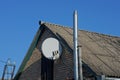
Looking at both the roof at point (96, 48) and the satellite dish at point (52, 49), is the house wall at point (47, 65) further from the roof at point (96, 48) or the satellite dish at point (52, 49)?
the satellite dish at point (52, 49)

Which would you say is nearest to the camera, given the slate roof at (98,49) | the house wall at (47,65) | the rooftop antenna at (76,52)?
the rooftop antenna at (76,52)

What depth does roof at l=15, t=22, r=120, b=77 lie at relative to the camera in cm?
1766

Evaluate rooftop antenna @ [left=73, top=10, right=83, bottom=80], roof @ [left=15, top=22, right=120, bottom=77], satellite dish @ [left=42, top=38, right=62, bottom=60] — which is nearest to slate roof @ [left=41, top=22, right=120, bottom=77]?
roof @ [left=15, top=22, right=120, bottom=77]

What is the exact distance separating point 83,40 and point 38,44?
109 inches

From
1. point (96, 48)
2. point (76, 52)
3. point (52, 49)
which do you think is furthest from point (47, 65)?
point (76, 52)

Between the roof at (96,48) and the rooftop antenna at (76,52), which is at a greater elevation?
the roof at (96,48)

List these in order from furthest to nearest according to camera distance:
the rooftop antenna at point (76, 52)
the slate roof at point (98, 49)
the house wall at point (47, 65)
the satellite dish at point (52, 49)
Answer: the house wall at point (47, 65), the satellite dish at point (52, 49), the slate roof at point (98, 49), the rooftop antenna at point (76, 52)

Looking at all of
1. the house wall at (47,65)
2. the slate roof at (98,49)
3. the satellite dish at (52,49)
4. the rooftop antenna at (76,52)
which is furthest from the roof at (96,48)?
the rooftop antenna at (76,52)

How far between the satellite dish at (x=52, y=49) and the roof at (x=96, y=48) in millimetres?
735

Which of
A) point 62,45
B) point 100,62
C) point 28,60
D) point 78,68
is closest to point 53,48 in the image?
point 62,45

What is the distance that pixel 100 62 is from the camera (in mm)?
18234

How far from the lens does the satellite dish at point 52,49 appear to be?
18.3m

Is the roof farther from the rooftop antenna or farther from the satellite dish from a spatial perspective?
the rooftop antenna

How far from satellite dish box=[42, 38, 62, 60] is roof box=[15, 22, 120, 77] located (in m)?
0.73
